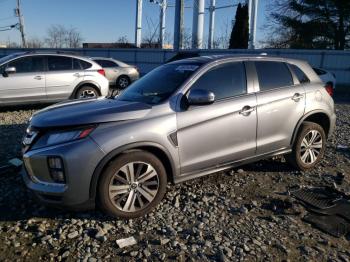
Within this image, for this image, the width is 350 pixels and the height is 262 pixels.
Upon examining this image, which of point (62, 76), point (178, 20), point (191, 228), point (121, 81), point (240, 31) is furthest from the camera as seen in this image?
point (240, 31)

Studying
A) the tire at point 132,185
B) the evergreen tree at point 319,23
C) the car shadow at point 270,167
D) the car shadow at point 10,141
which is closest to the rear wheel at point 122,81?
the car shadow at point 10,141

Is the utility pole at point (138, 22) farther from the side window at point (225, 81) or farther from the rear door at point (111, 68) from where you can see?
the side window at point (225, 81)

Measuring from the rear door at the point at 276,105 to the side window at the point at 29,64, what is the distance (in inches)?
266

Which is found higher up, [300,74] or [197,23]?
[197,23]

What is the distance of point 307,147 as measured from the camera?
543cm

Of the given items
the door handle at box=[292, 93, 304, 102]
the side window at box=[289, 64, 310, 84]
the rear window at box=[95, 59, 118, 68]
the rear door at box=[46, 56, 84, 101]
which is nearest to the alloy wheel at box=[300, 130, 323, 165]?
the door handle at box=[292, 93, 304, 102]

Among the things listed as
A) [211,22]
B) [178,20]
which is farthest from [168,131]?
[211,22]

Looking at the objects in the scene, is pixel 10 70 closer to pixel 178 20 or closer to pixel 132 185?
pixel 132 185

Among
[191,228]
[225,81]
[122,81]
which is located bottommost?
[191,228]

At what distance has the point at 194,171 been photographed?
169 inches

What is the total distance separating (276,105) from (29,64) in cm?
714

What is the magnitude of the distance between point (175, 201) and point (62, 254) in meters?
1.54

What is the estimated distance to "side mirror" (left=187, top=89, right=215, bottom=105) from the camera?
158 inches

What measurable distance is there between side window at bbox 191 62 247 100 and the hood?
0.80 metres
